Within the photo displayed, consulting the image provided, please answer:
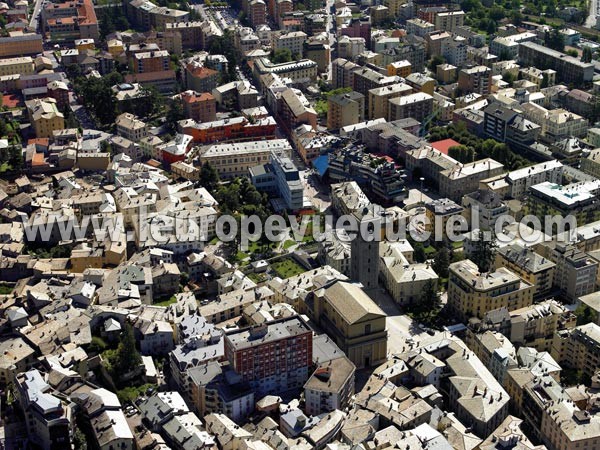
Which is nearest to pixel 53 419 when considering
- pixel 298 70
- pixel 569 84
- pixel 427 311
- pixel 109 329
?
pixel 109 329

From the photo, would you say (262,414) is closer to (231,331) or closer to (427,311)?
(231,331)

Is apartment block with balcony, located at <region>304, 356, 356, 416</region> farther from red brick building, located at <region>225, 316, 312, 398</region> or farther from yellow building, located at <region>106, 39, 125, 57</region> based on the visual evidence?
Answer: yellow building, located at <region>106, 39, 125, 57</region>

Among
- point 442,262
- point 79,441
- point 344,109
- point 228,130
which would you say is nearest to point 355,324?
point 442,262

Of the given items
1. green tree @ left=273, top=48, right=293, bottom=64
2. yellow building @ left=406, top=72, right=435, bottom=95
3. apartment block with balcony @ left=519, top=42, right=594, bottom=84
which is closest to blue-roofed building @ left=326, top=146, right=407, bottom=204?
yellow building @ left=406, top=72, right=435, bottom=95

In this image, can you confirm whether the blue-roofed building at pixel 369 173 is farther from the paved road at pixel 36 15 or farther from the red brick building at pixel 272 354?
the paved road at pixel 36 15

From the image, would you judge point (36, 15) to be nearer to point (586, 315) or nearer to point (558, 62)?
point (558, 62)

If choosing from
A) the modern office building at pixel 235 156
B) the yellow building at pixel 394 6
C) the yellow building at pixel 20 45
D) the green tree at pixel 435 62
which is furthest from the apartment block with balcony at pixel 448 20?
the yellow building at pixel 20 45
